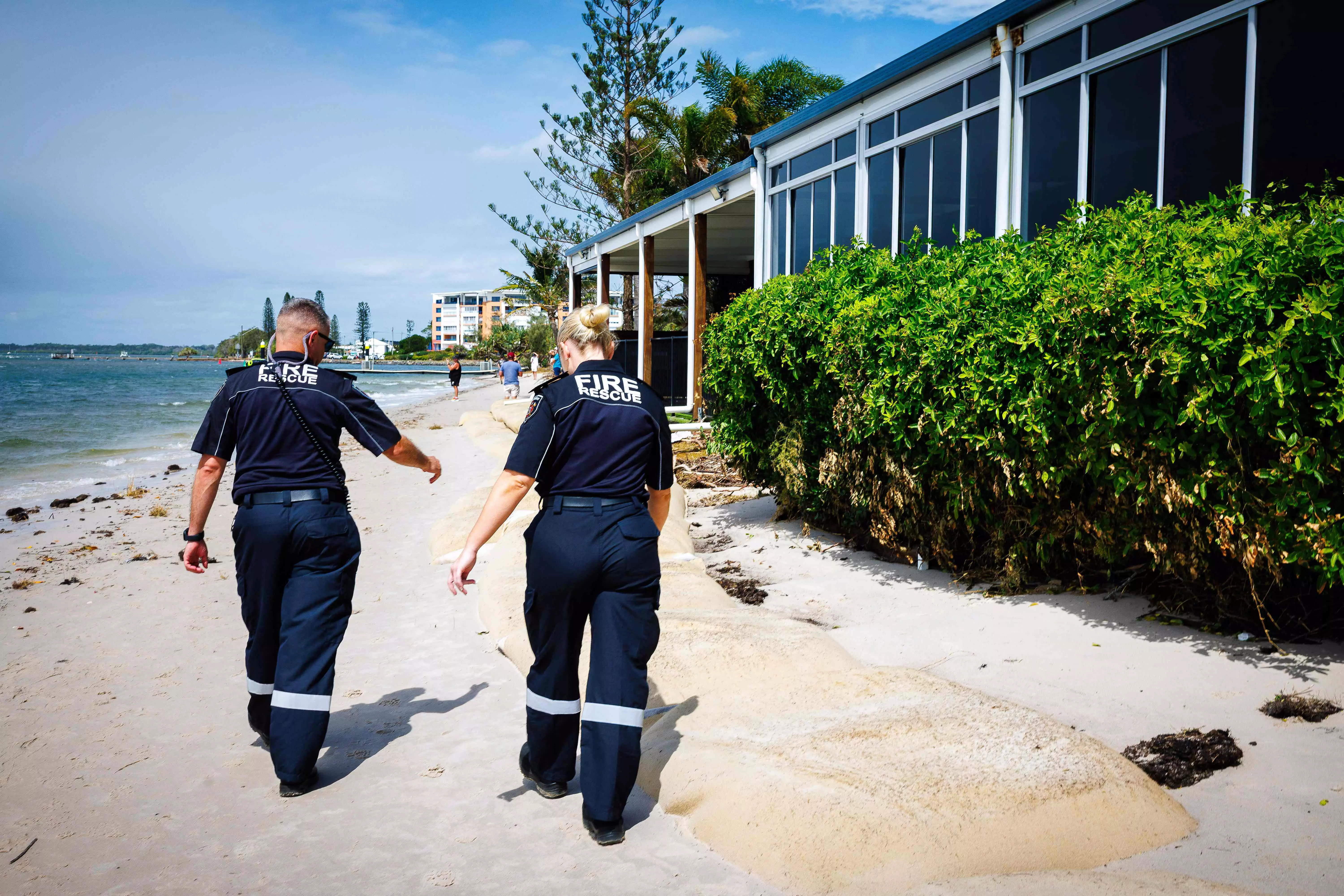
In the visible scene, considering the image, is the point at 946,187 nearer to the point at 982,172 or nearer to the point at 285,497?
the point at 982,172

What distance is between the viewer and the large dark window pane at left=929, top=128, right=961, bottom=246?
33.8ft

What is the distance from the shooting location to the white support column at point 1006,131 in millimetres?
9312

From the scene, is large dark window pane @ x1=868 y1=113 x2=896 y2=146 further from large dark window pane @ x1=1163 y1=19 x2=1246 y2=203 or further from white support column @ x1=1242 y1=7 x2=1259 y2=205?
white support column @ x1=1242 y1=7 x2=1259 y2=205

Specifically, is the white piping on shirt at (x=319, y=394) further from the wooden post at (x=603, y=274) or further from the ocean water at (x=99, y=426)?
the wooden post at (x=603, y=274)

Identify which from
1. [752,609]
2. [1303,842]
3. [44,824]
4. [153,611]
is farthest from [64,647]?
[1303,842]

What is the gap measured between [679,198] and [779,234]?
4.56 meters

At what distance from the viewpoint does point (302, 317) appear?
4.11 metres

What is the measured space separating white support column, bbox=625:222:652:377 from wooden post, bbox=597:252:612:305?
3.15m

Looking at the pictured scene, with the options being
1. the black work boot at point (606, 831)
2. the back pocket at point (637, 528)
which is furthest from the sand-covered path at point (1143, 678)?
the back pocket at point (637, 528)

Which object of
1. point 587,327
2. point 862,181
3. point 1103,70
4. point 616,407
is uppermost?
point 1103,70

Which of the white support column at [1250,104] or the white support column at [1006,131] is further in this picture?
the white support column at [1006,131]

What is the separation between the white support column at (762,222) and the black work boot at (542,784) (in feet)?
39.1

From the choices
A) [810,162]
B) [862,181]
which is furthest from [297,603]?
[810,162]

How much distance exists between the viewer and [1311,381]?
3.83m
